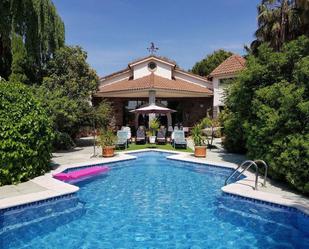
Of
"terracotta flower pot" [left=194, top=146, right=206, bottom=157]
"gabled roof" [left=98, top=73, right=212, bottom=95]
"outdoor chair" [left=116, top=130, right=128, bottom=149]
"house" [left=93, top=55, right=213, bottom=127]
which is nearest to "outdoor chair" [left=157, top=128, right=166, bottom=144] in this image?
"outdoor chair" [left=116, top=130, right=128, bottom=149]

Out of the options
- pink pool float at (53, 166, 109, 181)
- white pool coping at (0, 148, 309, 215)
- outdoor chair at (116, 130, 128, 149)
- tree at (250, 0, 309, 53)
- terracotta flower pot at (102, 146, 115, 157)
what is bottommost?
white pool coping at (0, 148, 309, 215)

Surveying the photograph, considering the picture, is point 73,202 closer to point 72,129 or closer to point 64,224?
point 64,224

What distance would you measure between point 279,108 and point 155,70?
22.0m

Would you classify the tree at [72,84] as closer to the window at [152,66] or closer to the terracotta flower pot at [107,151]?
the terracotta flower pot at [107,151]

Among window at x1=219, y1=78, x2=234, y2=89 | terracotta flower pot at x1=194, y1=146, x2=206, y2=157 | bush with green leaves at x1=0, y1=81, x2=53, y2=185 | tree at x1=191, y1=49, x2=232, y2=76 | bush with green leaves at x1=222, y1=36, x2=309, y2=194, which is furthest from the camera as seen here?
tree at x1=191, y1=49, x2=232, y2=76

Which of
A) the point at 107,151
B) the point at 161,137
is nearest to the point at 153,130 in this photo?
the point at 161,137

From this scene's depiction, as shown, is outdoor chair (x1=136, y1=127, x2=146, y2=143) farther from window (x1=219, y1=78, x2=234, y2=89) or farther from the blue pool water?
the blue pool water

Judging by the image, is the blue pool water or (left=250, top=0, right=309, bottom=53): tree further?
(left=250, top=0, right=309, bottom=53): tree

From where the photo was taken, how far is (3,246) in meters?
6.59

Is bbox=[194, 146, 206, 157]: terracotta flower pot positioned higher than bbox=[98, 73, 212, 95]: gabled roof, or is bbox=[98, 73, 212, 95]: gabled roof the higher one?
bbox=[98, 73, 212, 95]: gabled roof

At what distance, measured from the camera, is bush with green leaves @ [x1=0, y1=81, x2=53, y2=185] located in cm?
985

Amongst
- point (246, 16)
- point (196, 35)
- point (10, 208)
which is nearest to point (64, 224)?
point (10, 208)

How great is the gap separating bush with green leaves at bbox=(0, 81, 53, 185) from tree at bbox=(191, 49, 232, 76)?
47.1 m

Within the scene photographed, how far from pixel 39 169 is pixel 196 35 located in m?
21.4
